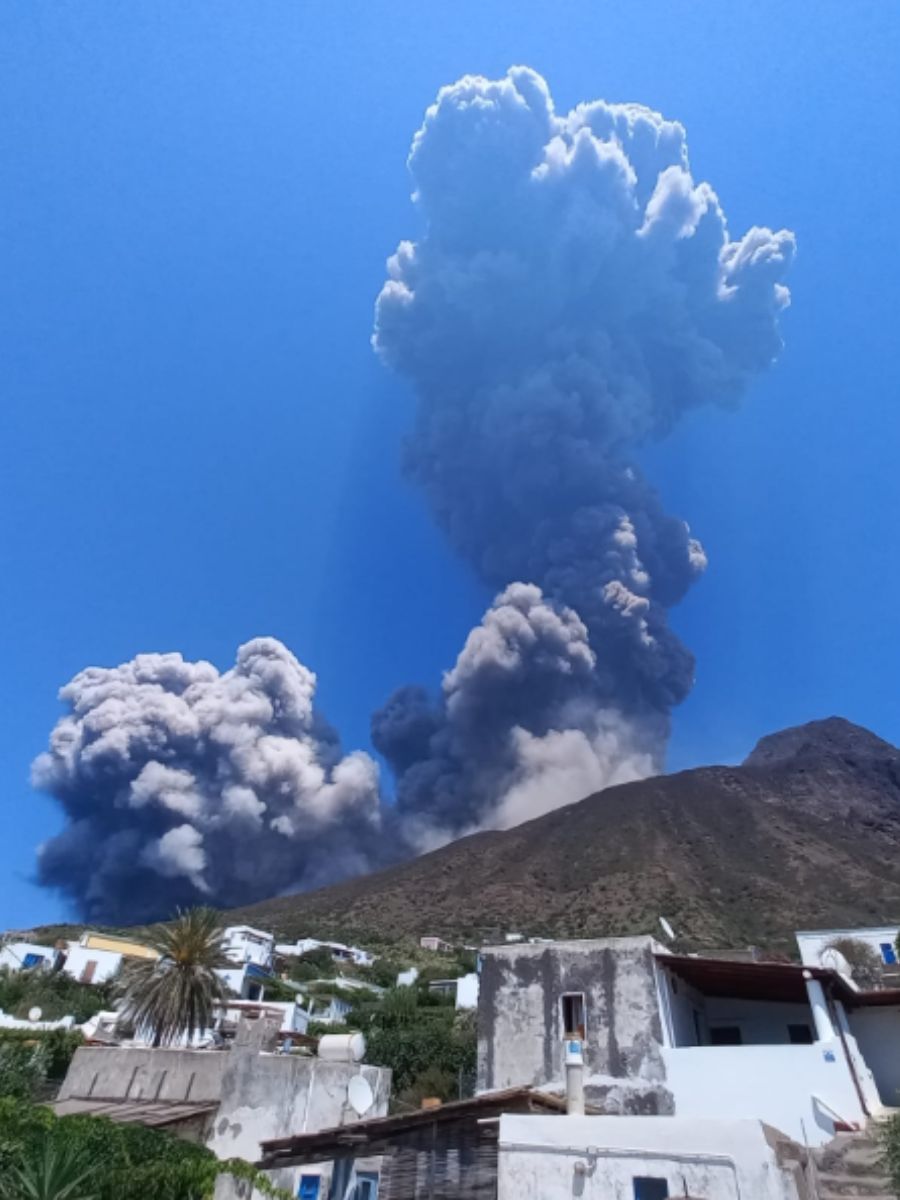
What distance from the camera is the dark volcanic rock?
73750 millimetres

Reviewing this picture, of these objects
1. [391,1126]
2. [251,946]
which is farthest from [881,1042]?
[251,946]

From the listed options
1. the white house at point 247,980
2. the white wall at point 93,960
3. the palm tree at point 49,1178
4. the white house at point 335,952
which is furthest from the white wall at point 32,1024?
the white house at point 335,952

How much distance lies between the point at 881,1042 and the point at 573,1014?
27.5ft

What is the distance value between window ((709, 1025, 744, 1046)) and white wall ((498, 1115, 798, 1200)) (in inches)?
569

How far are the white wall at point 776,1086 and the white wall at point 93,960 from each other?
4374 centimetres

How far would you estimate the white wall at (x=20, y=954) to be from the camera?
170 ft

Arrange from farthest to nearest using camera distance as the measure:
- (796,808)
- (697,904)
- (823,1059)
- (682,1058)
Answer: (796,808) < (697,904) < (682,1058) < (823,1059)

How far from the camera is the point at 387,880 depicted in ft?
354

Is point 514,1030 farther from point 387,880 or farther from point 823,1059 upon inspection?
point 387,880

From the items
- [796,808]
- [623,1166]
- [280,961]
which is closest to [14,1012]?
[280,961]

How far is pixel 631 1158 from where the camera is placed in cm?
1081

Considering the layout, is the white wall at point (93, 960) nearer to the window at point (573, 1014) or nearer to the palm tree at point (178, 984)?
the palm tree at point (178, 984)

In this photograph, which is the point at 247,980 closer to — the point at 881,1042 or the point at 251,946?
the point at 251,946

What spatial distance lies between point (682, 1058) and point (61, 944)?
54250mm
